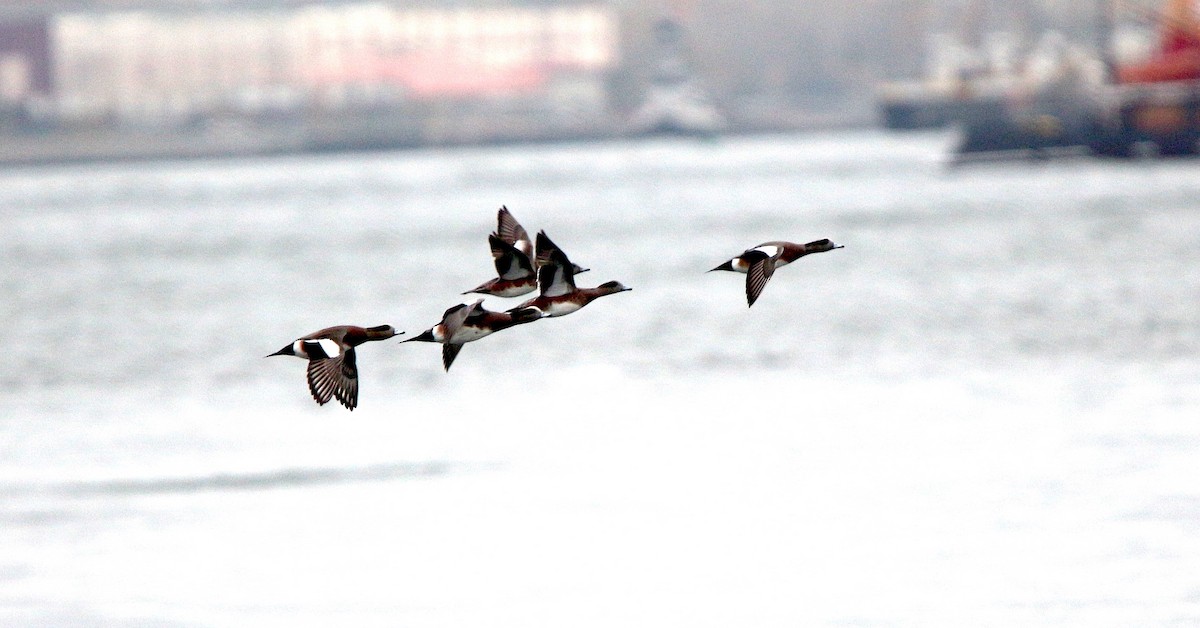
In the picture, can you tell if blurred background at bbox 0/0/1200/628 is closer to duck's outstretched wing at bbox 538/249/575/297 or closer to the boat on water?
duck's outstretched wing at bbox 538/249/575/297

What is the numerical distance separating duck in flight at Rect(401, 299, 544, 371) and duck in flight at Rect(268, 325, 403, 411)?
26cm

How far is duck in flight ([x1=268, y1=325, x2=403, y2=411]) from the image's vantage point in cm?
1197

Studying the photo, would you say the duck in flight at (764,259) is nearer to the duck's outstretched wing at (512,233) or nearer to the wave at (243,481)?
the duck's outstretched wing at (512,233)

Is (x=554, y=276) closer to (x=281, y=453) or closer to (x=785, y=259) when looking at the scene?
(x=785, y=259)

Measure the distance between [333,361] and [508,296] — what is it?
1003mm

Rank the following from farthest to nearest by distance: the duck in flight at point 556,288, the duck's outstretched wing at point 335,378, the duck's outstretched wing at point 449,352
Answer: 1. the duck in flight at point 556,288
2. the duck's outstretched wing at point 449,352
3. the duck's outstretched wing at point 335,378

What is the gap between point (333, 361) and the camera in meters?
12.2

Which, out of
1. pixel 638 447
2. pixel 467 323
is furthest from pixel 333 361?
pixel 638 447

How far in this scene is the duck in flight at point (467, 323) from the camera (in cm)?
1186

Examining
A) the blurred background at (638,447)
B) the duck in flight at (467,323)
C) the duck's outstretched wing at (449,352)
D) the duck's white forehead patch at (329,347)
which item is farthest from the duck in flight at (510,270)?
the blurred background at (638,447)

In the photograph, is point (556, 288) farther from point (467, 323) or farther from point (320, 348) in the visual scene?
point (320, 348)

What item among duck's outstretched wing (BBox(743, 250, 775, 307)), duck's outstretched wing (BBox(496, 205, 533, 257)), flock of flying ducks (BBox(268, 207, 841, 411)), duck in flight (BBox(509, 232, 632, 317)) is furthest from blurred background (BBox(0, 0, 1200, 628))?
duck in flight (BBox(509, 232, 632, 317))

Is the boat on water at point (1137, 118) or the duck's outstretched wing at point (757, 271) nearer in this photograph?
the duck's outstretched wing at point (757, 271)

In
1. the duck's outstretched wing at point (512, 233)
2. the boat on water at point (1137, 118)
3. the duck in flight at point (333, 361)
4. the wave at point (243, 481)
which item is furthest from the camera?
the boat on water at point (1137, 118)
